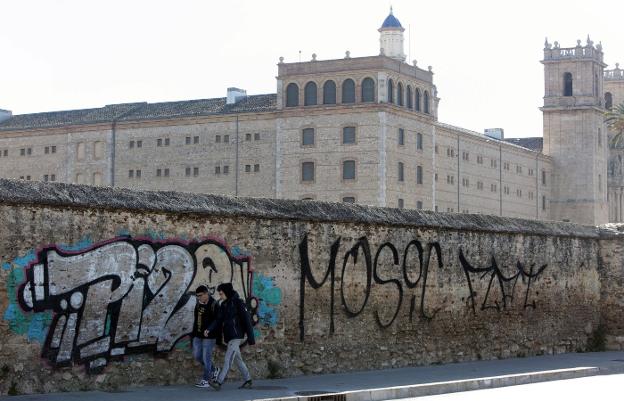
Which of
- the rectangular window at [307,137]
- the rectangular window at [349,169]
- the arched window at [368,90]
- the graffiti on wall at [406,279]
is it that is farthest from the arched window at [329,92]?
the graffiti on wall at [406,279]

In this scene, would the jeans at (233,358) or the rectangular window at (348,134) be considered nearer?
the jeans at (233,358)

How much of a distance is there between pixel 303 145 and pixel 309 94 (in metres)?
3.74

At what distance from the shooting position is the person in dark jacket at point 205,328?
17062 millimetres

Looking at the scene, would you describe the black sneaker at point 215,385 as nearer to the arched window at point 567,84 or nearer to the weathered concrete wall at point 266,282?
the weathered concrete wall at point 266,282

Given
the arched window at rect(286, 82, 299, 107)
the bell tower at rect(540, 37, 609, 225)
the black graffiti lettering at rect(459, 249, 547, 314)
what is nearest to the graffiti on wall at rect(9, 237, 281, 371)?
the black graffiti lettering at rect(459, 249, 547, 314)

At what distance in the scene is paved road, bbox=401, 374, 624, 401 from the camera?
57.2 feet

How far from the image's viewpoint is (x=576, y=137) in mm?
120125

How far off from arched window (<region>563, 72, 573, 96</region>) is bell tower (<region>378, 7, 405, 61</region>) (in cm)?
2064

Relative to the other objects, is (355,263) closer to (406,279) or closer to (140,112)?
(406,279)

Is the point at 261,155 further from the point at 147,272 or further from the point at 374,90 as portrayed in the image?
the point at 147,272

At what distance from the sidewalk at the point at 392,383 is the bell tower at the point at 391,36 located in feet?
289

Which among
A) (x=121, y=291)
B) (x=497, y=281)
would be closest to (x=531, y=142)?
(x=497, y=281)

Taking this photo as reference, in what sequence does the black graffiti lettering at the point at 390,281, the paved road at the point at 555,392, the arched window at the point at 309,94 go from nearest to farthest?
the paved road at the point at 555,392
the black graffiti lettering at the point at 390,281
the arched window at the point at 309,94

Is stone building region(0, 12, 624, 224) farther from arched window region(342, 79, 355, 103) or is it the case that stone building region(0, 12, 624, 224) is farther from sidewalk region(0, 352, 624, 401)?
sidewalk region(0, 352, 624, 401)
